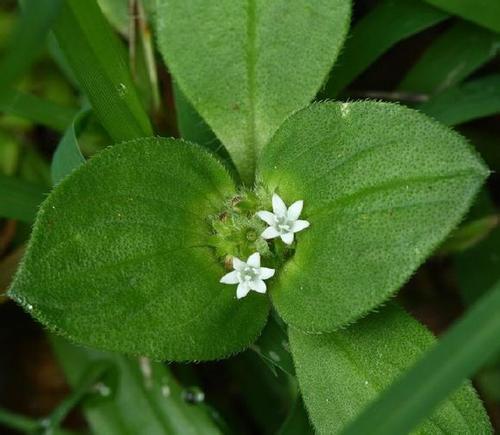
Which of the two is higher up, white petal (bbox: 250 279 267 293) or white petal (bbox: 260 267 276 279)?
white petal (bbox: 260 267 276 279)

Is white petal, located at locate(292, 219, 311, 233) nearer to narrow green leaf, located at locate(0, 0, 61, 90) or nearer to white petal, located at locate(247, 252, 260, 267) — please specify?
white petal, located at locate(247, 252, 260, 267)

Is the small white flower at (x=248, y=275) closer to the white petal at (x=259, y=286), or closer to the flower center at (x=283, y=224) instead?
the white petal at (x=259, y=286)

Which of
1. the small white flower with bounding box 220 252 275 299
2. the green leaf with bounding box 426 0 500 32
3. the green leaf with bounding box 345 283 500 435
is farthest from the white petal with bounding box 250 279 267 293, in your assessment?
the green leaf with bounding box 426 0 500 32

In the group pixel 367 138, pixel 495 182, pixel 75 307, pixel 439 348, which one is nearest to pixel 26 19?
pixel 75 307

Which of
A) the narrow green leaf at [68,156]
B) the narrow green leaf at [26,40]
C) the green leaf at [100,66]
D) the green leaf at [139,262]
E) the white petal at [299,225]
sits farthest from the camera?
the narrow green leaf at [68,156]

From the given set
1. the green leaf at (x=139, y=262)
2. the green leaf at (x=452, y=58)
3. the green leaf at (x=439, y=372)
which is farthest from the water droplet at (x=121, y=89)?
the green leaf at (x=439, y=372)
